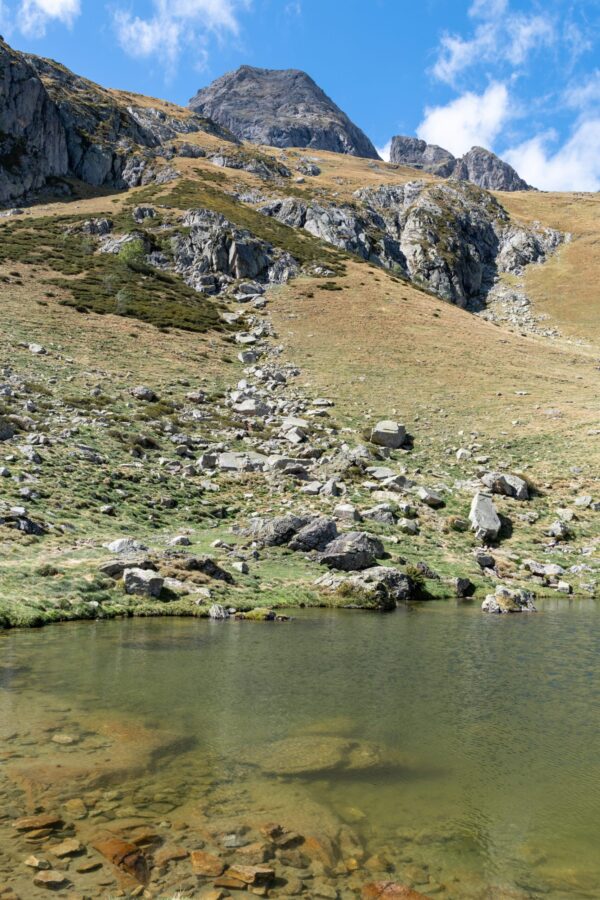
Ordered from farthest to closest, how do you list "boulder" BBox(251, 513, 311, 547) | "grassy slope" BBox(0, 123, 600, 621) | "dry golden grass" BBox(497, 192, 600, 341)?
"dry golden grass" BBox(497, 192, 600, 341), "boulder" BBox(251, 513, 311, 547), "grassy slope" BBox(0, 123, 600, 621)

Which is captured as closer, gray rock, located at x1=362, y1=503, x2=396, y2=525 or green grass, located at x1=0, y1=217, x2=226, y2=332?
gray rock, located at x1=362, y1=503, x2=396, y2=525

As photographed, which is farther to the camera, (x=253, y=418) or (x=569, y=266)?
(x=569, y=266)

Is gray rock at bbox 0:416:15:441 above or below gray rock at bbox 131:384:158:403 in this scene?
below

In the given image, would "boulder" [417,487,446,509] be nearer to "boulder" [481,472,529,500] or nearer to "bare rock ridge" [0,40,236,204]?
"boulder" [481,472,529,500]

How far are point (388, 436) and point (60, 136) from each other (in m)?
114

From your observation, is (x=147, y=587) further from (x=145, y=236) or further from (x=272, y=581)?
(x=145, y=236)

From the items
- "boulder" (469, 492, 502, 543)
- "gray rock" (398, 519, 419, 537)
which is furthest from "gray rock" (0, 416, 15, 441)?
"boulder" (469, 492, 502, 543)

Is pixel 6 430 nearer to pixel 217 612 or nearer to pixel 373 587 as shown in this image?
pixel 217 612

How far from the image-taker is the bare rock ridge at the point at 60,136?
115000mm

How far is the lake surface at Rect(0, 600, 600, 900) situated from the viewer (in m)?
7.02

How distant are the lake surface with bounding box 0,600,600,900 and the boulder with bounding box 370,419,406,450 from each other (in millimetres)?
28107

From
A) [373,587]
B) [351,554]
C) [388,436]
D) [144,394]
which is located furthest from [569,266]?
[373,587]

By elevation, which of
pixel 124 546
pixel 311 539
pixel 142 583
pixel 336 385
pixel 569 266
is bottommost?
pixel 142 583

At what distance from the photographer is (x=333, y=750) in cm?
992
